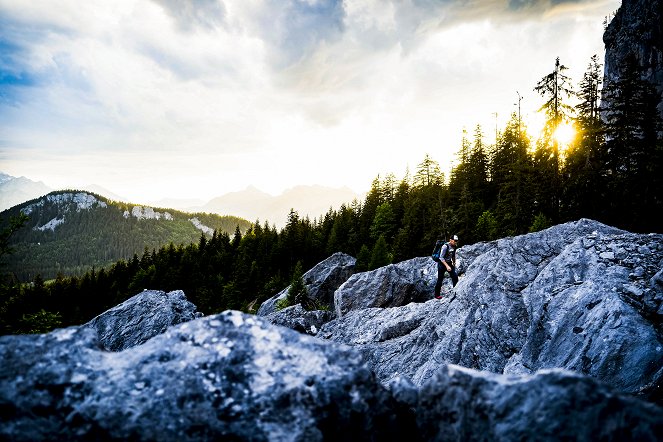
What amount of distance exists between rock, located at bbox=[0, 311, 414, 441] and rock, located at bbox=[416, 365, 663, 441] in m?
0.69

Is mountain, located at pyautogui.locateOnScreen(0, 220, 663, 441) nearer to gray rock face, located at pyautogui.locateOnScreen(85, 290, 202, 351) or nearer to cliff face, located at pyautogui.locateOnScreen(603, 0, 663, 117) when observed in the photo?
gray rock face, located at pyautogui.locateOnScreen(85, 290, 202, 351)

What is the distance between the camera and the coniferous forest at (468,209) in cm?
2070

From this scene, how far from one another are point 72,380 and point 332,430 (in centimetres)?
277

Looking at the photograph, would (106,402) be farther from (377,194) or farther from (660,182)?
(377,194)

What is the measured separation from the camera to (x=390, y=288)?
85.1ft

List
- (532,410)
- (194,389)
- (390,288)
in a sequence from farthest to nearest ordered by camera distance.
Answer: (390,288) < (194,389) < (532,410)

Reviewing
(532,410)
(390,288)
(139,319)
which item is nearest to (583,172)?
(390,288)

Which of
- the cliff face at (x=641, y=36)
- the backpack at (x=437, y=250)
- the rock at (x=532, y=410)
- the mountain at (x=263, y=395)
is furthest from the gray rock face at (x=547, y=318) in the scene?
the cliff face at (x=641, y=36)

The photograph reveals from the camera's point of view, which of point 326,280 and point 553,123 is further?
point 326,280

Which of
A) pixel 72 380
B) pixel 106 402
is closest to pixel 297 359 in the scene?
pixel 106 402

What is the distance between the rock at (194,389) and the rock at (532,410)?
691 millimetres

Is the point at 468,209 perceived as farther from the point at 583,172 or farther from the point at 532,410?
the point at 532,410

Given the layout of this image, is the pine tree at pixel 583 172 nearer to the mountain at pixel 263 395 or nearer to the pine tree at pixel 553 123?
the pine tree at pixel 553 123

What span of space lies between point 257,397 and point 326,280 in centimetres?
4954
